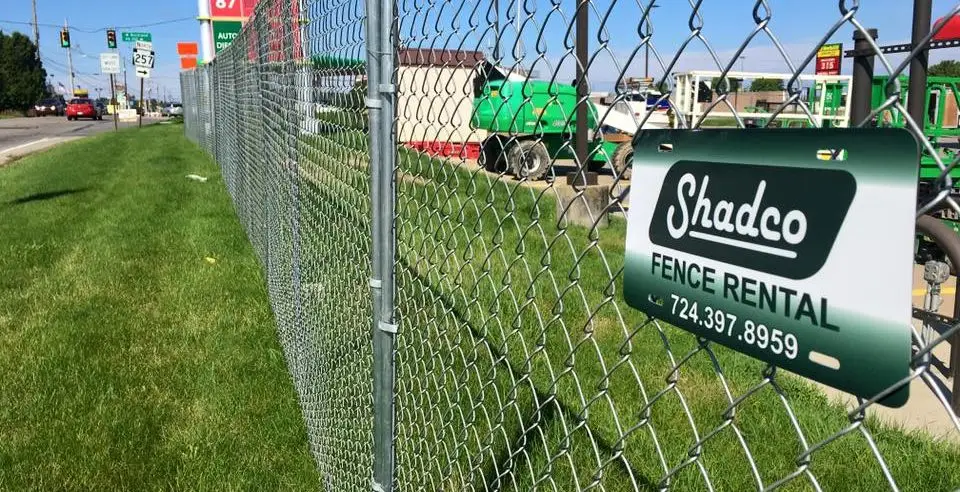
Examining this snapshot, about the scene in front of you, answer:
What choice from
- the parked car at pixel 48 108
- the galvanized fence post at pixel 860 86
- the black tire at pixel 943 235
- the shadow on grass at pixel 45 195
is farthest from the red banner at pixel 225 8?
the parked car at pixel 48 108

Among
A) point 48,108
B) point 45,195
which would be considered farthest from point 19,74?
point 45,195

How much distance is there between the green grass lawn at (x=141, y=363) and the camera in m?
3.23

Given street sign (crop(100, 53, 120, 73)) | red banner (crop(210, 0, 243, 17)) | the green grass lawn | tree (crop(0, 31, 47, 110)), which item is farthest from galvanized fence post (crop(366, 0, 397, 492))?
tree (crop(0, 31, 47, 110))

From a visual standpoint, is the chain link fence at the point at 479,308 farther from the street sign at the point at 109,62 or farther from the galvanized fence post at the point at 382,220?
the street sign at the point at 109,62

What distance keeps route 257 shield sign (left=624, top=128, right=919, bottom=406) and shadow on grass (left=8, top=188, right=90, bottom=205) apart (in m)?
10.6

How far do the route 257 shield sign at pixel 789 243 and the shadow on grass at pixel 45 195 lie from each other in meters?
10.6

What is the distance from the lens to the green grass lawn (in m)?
3.23

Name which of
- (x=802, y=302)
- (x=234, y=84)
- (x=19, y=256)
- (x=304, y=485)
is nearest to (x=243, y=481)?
(x=304, y=485)

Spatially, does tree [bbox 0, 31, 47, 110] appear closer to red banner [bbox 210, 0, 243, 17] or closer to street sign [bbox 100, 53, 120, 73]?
street sign [bbox 100, 53, 120, 73]

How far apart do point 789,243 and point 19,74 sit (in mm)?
79386

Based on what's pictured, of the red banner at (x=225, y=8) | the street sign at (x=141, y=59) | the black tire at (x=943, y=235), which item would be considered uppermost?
the red banner at (x=225, y=8)

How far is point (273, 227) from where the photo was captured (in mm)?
4789

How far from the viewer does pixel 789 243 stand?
2.88 feet

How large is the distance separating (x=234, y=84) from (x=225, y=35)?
11997 mm
